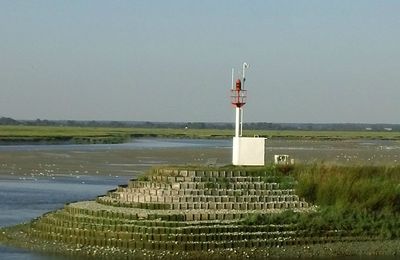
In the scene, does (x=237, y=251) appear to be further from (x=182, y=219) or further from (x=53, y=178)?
(x=53, y=178)

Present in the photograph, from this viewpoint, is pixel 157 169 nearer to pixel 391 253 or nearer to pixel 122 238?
pixel 122 238

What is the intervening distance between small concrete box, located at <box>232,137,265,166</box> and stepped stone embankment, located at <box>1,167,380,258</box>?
1593 millimetres

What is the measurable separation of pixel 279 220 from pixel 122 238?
4.11 meters

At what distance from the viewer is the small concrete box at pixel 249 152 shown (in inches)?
1046

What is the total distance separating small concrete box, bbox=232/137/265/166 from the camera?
1046 inches

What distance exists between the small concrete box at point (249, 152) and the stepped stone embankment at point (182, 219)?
1593 mm

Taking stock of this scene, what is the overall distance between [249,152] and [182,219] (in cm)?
459

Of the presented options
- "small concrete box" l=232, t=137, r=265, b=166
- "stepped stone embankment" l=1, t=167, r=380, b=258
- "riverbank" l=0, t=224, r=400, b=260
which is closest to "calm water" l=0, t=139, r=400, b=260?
"riverbank" l=0, t=224, r=400, b=260

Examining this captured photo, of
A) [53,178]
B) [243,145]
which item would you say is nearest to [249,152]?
[243,145]

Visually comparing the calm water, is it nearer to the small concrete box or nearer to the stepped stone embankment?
the stepped stone embankment

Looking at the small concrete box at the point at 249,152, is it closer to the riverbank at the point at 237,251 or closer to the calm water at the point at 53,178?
the riverbank at the point at 237,251

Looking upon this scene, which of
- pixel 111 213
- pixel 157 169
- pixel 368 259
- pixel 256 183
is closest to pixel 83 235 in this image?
pixel 111 213

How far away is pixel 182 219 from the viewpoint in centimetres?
2289

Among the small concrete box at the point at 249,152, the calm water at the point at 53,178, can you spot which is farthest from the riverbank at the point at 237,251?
the small concrete box at the point at 249,152
